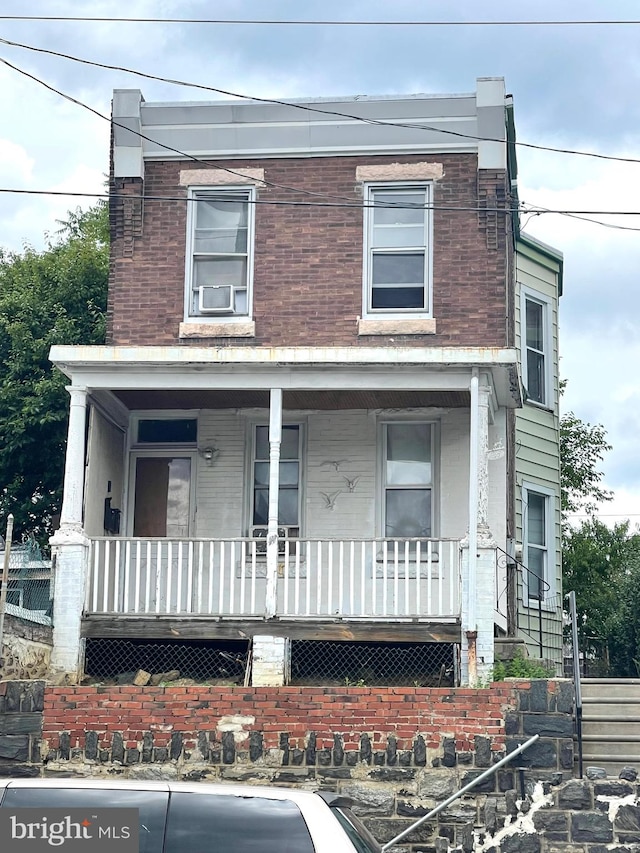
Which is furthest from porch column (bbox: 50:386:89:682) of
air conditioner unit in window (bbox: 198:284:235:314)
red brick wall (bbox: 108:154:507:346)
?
air conditioner unit in window (bbox: 198:284:235:314)

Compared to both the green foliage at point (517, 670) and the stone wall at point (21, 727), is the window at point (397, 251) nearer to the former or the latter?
the green foliage at point (517, 670)

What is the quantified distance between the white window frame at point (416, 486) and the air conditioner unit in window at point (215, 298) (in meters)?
2.42

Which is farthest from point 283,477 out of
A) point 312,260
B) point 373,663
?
point 373,663

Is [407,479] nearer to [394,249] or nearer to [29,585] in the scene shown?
[394,249]

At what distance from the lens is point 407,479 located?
53.9ft

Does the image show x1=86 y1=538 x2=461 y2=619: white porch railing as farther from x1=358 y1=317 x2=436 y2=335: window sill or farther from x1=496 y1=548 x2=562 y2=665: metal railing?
x1=358 y1=317 x2=436 y2=335: window sill

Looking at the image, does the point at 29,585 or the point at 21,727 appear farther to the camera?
the point at 29,585

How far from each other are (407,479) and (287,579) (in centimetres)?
260

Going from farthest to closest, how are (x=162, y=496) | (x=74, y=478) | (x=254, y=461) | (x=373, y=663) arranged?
(x=162, y=496) < (x=254, y=461) < (x=373, y=663) < (x=74, y=478)

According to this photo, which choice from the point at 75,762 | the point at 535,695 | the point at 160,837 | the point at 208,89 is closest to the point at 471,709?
the point at 535,695

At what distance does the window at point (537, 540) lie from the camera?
19.0 metres

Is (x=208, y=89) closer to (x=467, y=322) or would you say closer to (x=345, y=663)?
(x=467, y=322)

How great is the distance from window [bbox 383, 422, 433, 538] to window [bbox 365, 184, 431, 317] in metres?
1.49

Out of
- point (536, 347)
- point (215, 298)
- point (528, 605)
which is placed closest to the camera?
point (215, 298)
